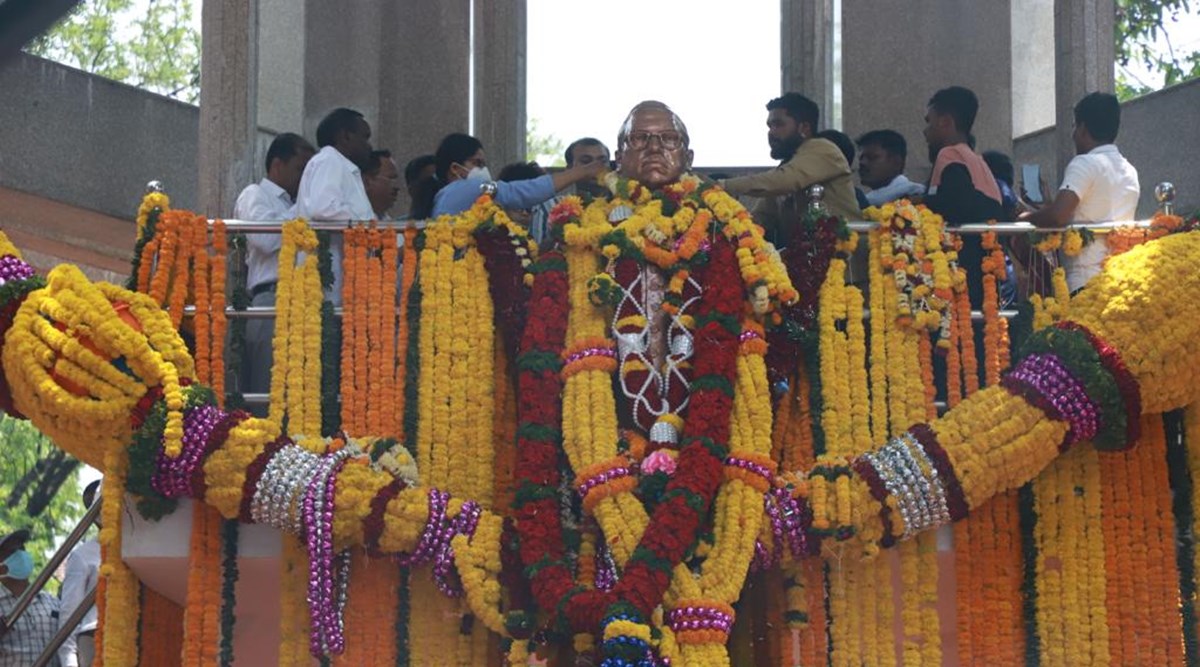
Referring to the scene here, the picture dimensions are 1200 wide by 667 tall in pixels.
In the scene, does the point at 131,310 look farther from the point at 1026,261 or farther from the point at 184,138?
the point at 184,138

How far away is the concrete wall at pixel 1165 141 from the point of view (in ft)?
47.0

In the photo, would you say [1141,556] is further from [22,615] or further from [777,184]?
[22,615]

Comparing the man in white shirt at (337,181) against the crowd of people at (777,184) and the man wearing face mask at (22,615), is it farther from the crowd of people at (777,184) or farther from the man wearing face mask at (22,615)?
the man wearing face mask at (22,615)

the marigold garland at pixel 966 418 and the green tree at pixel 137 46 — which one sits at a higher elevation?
the green tree at pixel 137 46

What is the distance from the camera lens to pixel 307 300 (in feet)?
35.0

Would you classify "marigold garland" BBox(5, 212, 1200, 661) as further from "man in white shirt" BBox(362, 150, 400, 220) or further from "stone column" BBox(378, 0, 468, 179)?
"stone column" BBox(378, 0, 468, 179)

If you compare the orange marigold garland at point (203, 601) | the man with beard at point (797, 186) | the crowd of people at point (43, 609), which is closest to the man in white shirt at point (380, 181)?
the man with beard at point (797, 186)

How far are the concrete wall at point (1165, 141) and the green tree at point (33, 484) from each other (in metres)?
13.3

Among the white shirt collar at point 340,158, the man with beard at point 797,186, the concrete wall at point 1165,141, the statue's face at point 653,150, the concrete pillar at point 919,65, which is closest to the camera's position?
the statue's face at point 653,150

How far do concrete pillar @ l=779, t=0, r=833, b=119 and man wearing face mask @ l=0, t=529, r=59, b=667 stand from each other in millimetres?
5122

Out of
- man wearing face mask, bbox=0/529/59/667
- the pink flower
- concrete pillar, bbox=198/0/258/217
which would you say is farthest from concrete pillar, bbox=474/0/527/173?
the pink flower

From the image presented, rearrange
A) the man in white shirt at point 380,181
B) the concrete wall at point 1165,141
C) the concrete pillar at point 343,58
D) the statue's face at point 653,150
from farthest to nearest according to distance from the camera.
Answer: the concrete wall at point 1165,141 → the concrete pillar at point 343,58 → the man in white shirt at point 380,181 → the statue's face at point 653,150

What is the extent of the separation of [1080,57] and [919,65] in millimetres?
1444

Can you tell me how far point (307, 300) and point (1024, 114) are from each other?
494 centimetres
